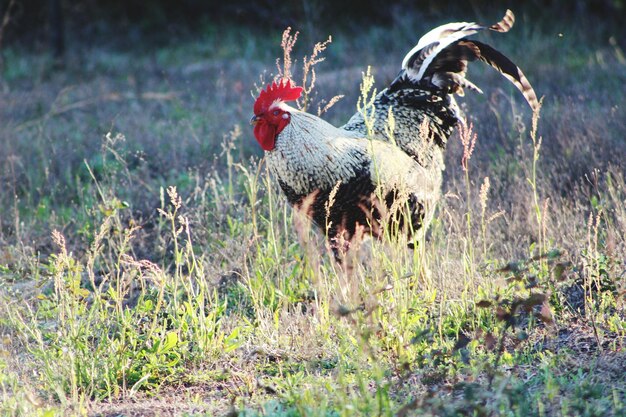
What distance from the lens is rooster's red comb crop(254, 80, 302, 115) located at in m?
4.57

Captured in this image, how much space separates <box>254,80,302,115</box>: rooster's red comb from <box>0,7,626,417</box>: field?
11.6 inches

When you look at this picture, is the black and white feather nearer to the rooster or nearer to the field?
the rooster

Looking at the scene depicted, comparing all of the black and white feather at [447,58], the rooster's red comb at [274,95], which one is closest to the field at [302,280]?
the rooster's red comb at [274,95]

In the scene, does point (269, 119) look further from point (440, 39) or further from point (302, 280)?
point (440, 39)

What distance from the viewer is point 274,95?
4.63 metres

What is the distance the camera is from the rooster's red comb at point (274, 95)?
180 inches

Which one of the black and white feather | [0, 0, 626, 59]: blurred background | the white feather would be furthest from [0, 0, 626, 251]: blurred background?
the white feather

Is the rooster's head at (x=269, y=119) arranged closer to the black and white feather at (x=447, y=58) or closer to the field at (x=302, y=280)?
the field at (x=302, y=280)

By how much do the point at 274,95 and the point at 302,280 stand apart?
45.9 inches

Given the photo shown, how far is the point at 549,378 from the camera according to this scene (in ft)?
10.5

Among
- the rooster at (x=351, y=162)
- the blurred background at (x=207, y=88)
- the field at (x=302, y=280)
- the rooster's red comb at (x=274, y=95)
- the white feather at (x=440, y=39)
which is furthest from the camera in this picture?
the blurred background at (x=207, y=88)

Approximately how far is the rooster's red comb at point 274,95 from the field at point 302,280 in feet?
0.97

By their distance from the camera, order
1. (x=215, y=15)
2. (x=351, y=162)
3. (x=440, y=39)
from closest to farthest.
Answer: (x=351, y=162)
(x=440, y=39)
(x=215, y=15)

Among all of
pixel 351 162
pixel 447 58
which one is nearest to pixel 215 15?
pixel 447 58
